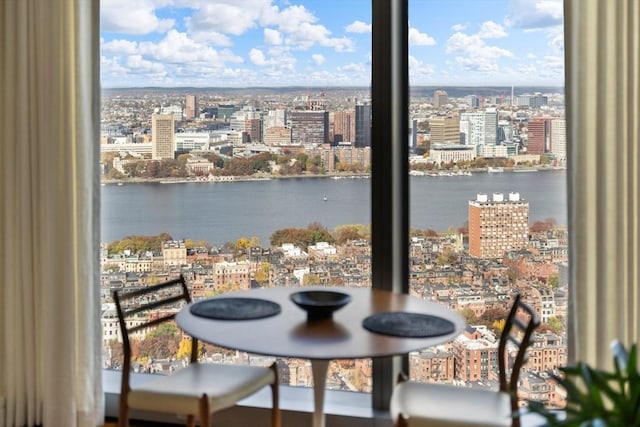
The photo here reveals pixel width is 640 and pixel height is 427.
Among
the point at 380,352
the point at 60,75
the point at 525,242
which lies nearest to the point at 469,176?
the point at 525,242

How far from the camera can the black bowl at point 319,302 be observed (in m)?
2.28

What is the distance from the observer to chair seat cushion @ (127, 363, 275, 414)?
234 centimetres

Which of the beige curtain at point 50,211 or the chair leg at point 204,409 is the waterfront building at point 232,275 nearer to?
the beige curtain at point 50,211

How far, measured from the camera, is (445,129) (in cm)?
297

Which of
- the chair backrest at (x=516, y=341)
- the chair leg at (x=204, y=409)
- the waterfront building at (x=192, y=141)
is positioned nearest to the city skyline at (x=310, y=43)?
the waterfront building at (x=192, y=141)

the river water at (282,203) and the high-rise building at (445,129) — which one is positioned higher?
the high-rise building at (445,129)

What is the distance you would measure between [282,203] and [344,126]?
0.47 metres

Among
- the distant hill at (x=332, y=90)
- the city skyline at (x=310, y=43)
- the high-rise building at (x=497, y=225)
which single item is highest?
the city skyline at (x=310, y=43)

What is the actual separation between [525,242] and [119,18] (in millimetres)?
2227

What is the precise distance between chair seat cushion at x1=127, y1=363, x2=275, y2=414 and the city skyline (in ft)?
4.48

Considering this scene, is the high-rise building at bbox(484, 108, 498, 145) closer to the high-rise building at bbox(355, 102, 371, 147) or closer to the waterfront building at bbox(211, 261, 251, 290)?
the high-rise building at bbox(355, 102, 371, 147)

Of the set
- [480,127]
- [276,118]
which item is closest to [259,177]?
[276,118]

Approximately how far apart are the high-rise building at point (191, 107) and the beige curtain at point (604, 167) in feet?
5.58

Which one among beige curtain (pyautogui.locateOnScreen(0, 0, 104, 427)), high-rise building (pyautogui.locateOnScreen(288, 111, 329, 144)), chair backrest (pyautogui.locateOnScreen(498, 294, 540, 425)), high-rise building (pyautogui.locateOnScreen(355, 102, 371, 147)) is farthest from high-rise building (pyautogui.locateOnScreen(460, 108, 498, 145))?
beige curtain (pyautogui.locateOnScreen(0, 0, 104, 427))
